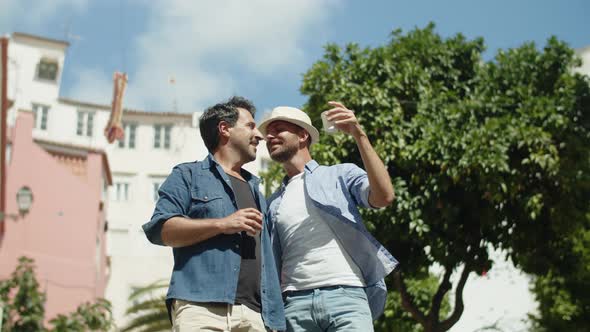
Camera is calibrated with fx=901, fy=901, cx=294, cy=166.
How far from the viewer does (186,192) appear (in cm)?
455

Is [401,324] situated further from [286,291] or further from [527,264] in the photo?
[286,291]

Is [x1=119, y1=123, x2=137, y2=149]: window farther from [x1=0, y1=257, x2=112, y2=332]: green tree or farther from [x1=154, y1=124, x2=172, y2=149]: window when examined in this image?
[x1=0, y1=257, x2=112, y2=332]: green tree

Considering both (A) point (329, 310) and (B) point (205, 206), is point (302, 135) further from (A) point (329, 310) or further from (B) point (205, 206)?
(A) point (329, 310)

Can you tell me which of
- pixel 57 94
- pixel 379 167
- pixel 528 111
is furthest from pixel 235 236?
pixel 57 94

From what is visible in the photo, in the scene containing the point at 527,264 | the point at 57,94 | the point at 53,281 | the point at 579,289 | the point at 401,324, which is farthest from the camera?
the point at 57,94

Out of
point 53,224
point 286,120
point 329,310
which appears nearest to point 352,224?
point 329,310

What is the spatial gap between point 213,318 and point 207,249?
1.13ft

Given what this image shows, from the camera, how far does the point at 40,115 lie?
52.3 meters

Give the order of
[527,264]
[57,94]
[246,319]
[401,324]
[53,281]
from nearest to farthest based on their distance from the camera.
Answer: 1. [246,319]
2. [527,264]
3. [401,324]
4. [53,281]
5. [57,94]

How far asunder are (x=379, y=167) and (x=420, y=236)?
10.7 m

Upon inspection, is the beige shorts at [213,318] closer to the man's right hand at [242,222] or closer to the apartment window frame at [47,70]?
the man's right hand at [242,222]

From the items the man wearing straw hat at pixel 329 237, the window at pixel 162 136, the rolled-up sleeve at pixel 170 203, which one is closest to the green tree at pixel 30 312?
the man wearing straw hat at pixel 329 237

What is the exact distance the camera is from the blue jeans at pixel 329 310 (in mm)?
4684

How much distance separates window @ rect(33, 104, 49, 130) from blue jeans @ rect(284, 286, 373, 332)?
49.3 m
